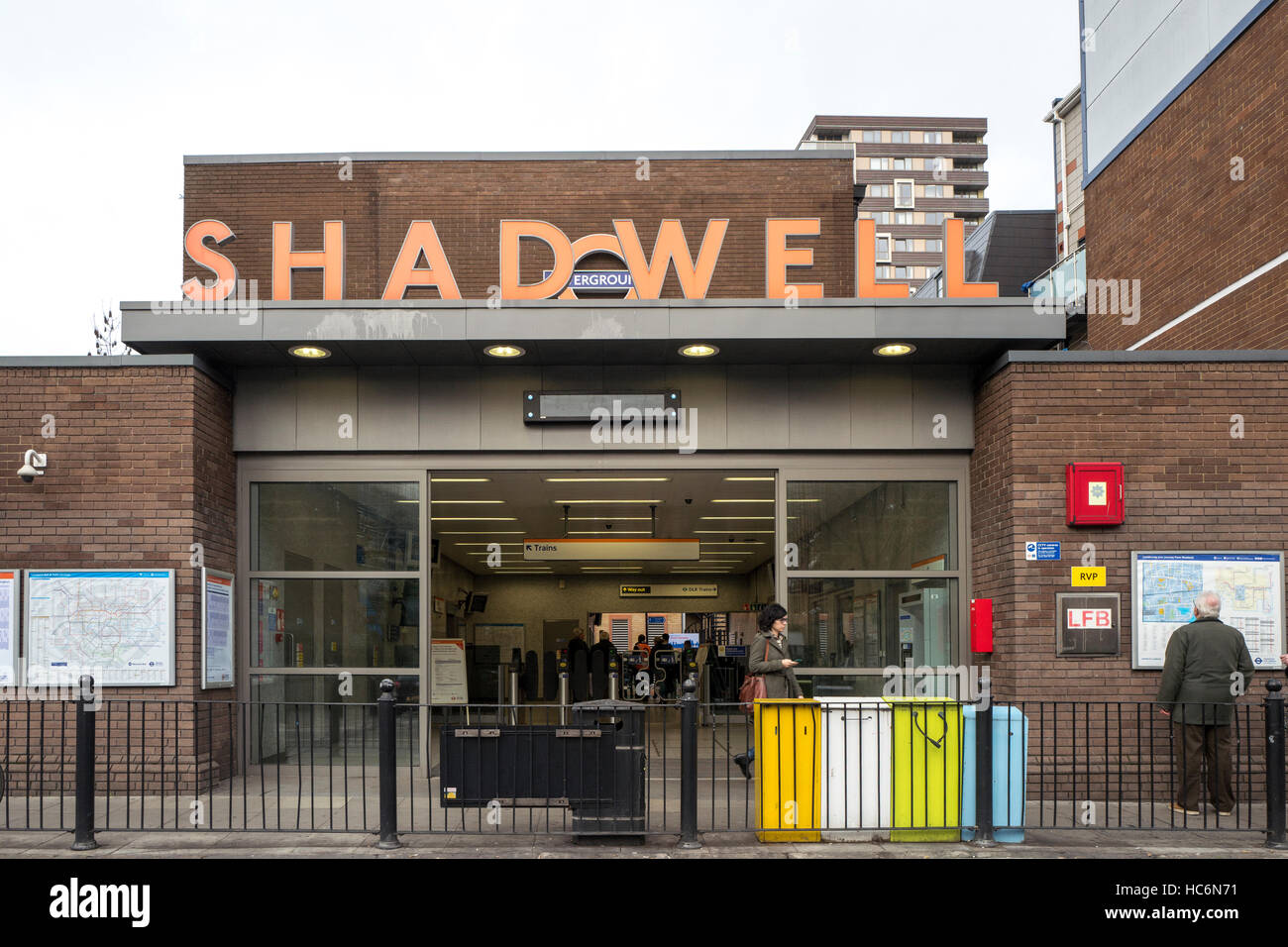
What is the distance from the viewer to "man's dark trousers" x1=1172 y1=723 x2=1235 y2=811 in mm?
9648

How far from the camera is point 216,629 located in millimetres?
11438

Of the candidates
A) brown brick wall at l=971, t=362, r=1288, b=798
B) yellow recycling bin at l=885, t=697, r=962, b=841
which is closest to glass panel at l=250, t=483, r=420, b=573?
yellow recycling bin at l=885, t=697, r=962, b=841

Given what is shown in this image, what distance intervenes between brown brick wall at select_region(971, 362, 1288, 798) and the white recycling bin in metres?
2.71

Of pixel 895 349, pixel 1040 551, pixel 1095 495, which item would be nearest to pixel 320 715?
pixel 895 349

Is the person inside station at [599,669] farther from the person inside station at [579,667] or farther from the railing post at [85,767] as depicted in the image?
the railing post at [85,767]

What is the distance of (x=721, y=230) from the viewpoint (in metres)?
12.5

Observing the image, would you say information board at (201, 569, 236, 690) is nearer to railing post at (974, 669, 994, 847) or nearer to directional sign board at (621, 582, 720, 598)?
railing post at (974, 669, 994, 847)

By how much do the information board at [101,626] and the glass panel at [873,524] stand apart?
6.44 m

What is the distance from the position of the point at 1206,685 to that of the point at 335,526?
342 inches

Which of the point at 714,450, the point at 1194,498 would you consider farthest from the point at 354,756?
the point at 1194,498

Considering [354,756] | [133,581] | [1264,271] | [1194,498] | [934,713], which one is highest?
[1264,271]

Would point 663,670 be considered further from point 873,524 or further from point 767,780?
point 767,780

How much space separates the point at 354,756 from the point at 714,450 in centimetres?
500

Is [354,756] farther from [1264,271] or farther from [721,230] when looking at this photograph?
[1264,271]
